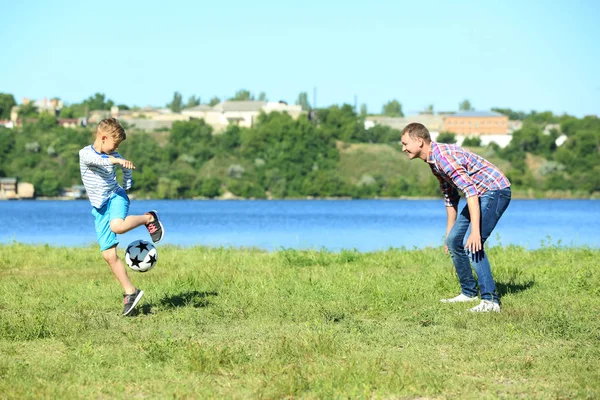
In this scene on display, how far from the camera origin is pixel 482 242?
9.05 meters

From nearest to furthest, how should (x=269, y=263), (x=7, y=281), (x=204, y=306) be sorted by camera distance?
(x=204, y=306) → (x=7, y=281) → (x=269, y=263)

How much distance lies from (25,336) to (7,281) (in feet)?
14.3

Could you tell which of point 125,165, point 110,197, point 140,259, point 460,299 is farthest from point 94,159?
point 460,299

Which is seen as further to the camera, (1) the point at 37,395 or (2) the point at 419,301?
(2) the point at 419,301

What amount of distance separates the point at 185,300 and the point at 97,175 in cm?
176

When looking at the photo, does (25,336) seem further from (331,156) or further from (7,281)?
(331,156)

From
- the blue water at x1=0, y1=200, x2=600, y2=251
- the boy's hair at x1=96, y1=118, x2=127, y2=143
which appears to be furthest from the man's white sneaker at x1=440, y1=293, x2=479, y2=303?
A: the blue water at x1=0, y1=200, x2=600, y2=251

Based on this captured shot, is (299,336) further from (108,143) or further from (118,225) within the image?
(108,143)

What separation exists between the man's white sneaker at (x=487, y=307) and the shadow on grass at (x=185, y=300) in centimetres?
274

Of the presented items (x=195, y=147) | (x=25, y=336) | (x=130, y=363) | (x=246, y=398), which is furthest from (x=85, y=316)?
(x=195, y=147)

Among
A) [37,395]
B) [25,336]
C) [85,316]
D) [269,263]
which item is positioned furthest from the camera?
[269,263]

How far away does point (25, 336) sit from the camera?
25.4 ft

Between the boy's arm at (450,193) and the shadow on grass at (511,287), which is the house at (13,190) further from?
the boy's arm at (450,193)

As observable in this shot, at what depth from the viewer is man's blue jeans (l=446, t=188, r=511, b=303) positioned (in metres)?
9.12
